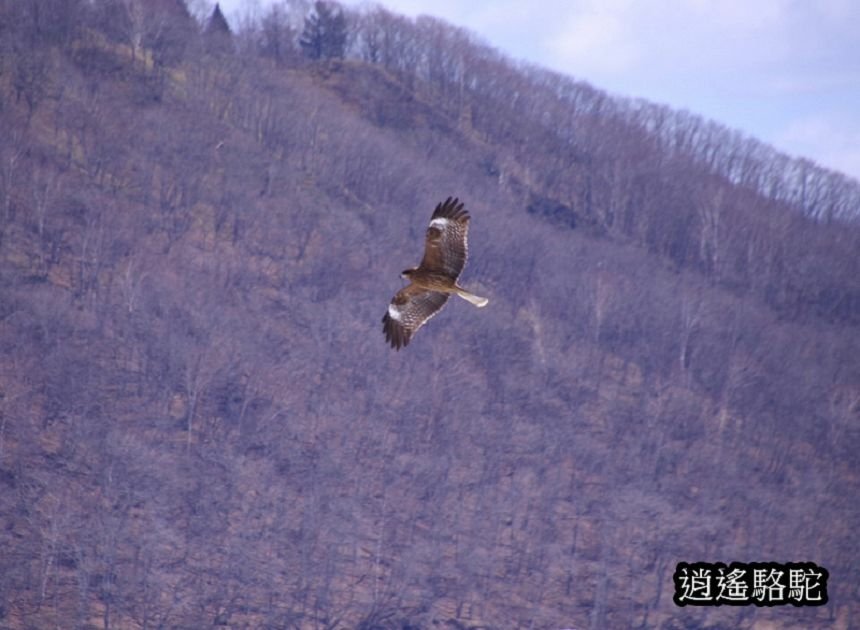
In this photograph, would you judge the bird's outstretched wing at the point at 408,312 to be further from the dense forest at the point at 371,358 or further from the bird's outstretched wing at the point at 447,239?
the dense forest at the point at 371,358

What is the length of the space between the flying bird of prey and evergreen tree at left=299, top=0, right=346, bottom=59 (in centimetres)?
6681

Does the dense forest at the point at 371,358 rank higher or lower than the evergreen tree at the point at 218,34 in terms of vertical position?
lower

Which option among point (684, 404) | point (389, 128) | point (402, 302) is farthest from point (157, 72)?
point (402, 302)

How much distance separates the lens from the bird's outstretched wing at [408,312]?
1588 cm

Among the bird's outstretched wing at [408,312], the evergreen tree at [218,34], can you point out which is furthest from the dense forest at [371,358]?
the bird's outstretched wing at [408,312]

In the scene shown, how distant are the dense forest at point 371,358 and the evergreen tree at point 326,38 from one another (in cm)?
213

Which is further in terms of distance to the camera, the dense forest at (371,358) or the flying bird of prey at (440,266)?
the dense forest at (371,358)

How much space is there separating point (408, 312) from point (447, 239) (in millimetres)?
1368

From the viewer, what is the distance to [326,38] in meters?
81.3

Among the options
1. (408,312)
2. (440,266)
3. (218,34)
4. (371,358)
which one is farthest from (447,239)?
(218,34)

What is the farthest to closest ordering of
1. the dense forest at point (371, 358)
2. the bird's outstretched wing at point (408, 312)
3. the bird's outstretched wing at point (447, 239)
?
the dense forest at point (371, 358)
the bird's outstretched wing at point (408, 312)
the bird's outstretched wing at point (447, 239)

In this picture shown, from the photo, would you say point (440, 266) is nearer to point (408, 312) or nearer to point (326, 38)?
point (408, 312)

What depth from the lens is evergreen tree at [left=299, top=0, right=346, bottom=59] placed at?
266ft

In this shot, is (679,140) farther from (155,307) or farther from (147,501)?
(147,501)
